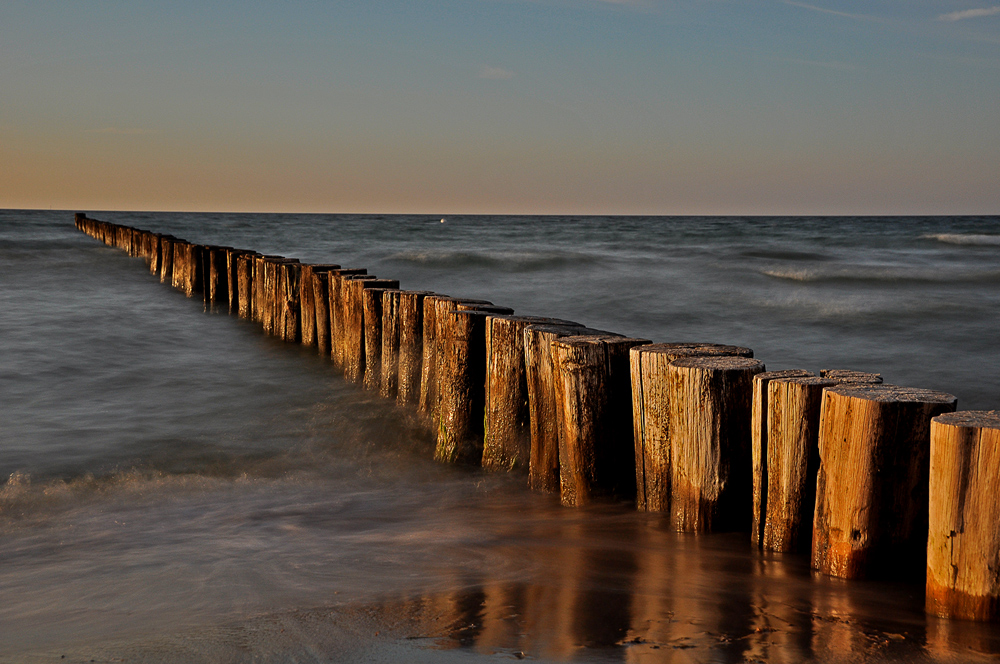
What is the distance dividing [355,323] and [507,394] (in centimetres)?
260

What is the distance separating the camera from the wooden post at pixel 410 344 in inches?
203

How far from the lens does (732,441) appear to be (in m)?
3.03

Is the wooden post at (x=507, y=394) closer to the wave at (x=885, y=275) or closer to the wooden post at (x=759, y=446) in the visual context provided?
the wooden post at (x=759, y=446)

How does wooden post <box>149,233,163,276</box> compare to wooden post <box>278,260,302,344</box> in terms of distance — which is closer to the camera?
wooden post <box>278,260,302,344</box>

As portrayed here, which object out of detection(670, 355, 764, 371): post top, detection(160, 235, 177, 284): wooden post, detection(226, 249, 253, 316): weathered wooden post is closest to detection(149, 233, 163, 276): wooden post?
detection(160, 235, 177, 284): wooden post

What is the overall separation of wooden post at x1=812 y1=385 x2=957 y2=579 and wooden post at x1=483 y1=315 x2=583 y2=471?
5.15ft

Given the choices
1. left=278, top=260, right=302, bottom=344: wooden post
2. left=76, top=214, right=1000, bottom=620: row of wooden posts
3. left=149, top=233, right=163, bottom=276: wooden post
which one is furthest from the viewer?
left=149, top=233, right=163, bottom=276: wooden post

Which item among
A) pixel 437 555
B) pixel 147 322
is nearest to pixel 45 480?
Answer: pixel 437 555

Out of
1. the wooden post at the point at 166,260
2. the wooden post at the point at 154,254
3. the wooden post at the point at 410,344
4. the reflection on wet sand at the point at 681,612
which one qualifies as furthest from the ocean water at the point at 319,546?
the wooden post at the point at 154,254

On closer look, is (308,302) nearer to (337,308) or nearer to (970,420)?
(337,308)

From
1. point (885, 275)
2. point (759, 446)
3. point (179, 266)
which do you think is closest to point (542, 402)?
point (759, 446)

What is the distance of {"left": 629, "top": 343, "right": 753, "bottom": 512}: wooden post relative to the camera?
322 centimetres

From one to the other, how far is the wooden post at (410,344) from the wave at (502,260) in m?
16.2

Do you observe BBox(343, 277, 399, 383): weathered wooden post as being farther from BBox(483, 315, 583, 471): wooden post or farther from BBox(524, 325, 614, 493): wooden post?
BBox(524, 325, 614, 493): wooden post
